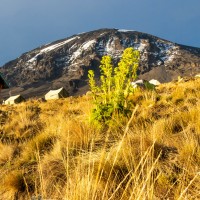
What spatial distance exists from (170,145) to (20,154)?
269cm

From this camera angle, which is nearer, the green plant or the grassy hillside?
the grassy hillside

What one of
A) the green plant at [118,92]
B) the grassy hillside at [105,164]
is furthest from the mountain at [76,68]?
the grassy hillside at [105,164]

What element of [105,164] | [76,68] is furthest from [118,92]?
[76,68]

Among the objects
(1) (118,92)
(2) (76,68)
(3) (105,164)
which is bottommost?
(2) (76,68)

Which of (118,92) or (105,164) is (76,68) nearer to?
(118,92)

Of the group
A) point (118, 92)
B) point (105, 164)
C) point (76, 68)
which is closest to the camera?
point (105, 164)

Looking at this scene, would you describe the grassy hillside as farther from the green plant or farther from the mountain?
the mountain

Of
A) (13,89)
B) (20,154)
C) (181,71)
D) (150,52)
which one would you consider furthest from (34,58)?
(20,154)

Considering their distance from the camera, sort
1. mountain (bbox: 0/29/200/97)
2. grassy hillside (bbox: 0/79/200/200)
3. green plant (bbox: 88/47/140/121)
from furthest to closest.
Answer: mountain (bbox: 0/29/200/97)
green plant (bbox: 88/47/140/121)
grassy hillside (bbox: 0/79/200/200)

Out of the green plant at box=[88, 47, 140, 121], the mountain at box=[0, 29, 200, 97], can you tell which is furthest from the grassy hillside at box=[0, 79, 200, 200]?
the mountain at box=[0, 29, 200, 97]

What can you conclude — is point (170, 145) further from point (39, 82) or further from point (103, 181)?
point (39, 82)

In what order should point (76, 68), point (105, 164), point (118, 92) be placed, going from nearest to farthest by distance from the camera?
point (105, 164), point (118, 92), point (76, 68)

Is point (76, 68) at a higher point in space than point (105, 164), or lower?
lower

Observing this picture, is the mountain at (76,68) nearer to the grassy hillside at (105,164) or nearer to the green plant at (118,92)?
the green plant at (118,92)
